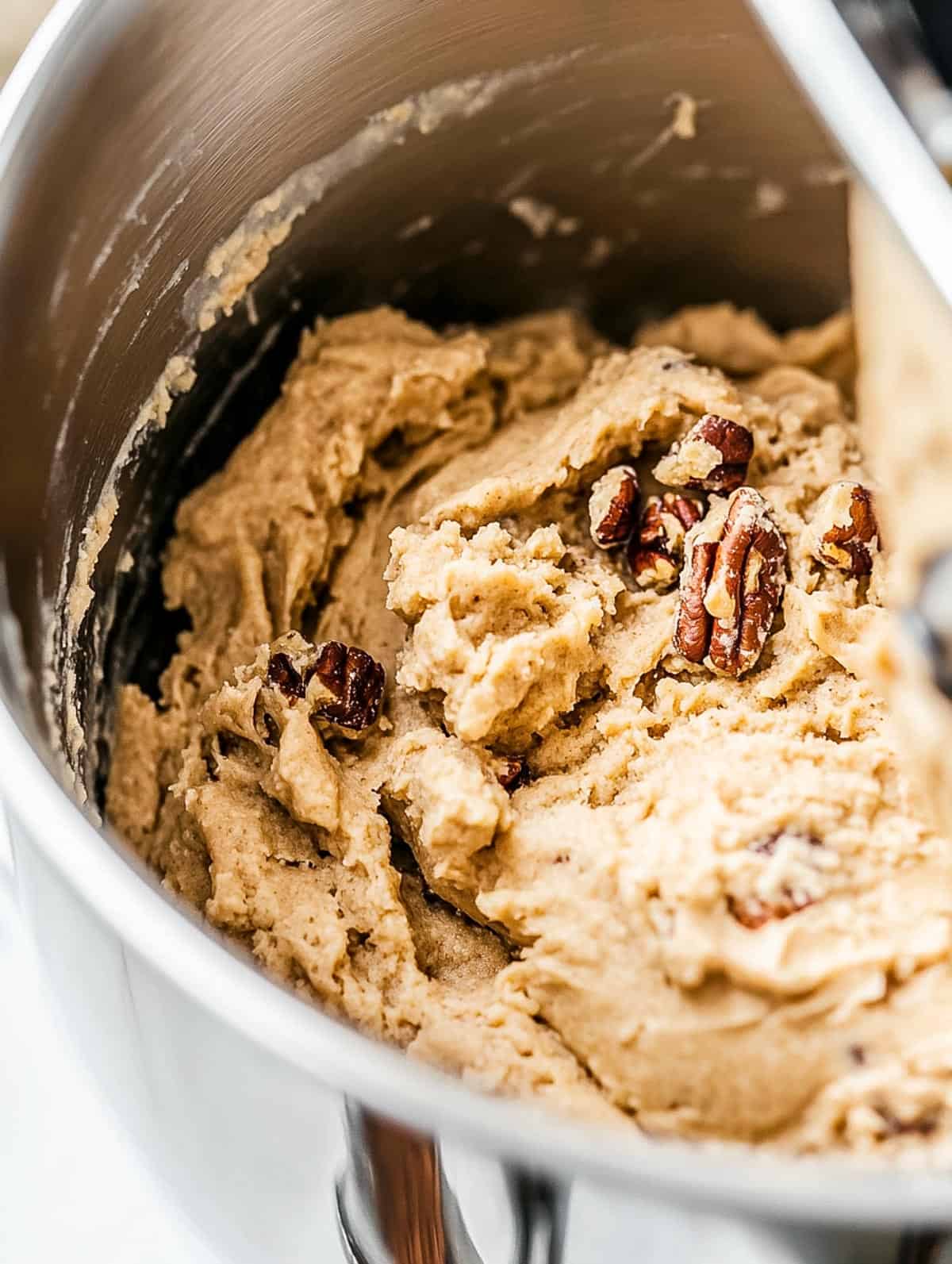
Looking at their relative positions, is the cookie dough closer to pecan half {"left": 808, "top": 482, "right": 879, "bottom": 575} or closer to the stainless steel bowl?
pecan half {"left": 808, "top": 482, "right": 879, "bottom": 575}

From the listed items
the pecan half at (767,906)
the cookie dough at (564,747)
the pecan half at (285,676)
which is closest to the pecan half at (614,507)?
the cookie dough at (564,747)

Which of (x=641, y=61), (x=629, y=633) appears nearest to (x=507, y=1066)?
(x=629, y=633)

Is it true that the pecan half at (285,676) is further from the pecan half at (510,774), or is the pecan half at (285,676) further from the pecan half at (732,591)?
the pecan half at (732,591)

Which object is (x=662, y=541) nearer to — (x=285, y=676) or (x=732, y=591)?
(x=732, y=591)

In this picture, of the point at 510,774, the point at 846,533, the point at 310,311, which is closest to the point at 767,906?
the point at 510,774

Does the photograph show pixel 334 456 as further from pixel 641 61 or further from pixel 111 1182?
pixel 111 1182

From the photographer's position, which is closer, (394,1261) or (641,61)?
(394,1261)

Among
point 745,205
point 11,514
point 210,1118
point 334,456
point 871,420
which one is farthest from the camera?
point 745,205
